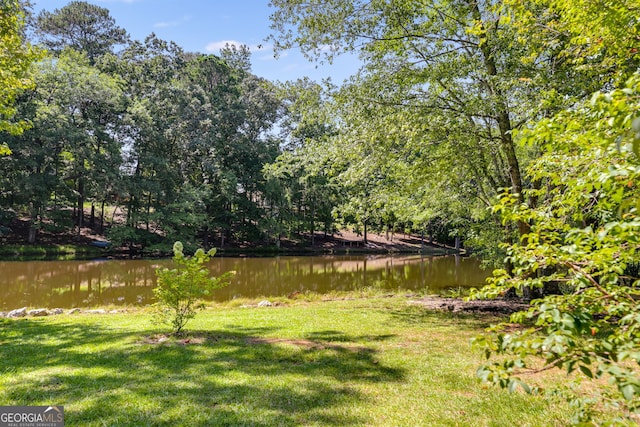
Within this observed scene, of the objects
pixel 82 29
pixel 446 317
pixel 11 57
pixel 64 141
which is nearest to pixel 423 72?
pixel 446 317

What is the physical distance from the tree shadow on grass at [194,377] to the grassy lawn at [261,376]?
0.05 ft

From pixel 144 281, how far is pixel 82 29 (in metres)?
43.6

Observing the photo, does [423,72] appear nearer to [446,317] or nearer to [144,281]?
[446,317]

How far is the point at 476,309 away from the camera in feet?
31.8

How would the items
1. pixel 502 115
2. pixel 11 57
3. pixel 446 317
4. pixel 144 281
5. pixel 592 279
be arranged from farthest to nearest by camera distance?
pixel 144 281 → pixel 446 317 → pixel 502 115 → pixel 11 57 → pixel 592 279

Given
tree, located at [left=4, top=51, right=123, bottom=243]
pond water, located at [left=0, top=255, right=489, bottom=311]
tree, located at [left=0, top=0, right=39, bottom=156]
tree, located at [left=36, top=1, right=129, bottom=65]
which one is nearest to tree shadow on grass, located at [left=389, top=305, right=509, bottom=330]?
pond water, located at [left=0, top=255, right=489, bottom=311]

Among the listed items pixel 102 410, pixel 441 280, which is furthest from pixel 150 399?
pixel 441 280

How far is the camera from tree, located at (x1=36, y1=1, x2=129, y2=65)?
4378cm

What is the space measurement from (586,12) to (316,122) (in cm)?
662

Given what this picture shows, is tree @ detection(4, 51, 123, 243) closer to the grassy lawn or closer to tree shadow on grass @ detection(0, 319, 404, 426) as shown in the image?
the grassy lawn

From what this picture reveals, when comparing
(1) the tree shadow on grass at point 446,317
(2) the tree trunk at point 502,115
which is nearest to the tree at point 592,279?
(1) the tree shadow on grass at point 446,317

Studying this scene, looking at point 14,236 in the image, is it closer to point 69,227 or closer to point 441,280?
point 69,227

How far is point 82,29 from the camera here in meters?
46.0

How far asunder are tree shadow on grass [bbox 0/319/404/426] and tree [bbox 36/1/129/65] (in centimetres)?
4764
